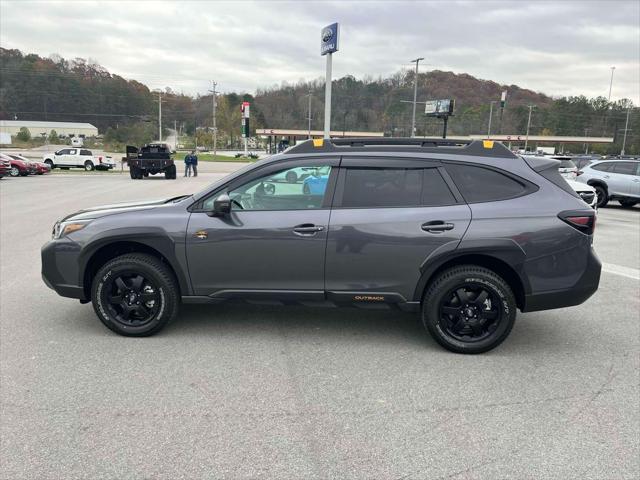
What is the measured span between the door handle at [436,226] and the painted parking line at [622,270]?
4.36 metres

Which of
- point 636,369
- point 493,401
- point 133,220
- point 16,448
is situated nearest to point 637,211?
point 636,369

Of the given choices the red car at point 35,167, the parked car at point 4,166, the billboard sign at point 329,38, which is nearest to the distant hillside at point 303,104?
the red car at point 35,167

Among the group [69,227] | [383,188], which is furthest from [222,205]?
[69,227]

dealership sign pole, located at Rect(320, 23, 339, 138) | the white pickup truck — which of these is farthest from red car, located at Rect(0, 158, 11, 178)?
dealership sign pole, located at Rect(320, 23, 339, 138)

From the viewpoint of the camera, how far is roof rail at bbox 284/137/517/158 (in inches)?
168

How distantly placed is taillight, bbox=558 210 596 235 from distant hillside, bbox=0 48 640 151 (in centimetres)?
10090

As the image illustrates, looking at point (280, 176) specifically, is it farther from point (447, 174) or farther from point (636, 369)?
point (636, 369)

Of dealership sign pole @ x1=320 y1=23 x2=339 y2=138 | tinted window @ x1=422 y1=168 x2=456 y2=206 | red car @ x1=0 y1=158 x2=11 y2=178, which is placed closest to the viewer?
tinted window @ x1=422 y1=168 x2=456 y2=206

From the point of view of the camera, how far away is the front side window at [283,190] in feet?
13.9

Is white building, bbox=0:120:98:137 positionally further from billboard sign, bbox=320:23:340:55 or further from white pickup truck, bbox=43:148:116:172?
billboard sign, bbox=320:23:340:55

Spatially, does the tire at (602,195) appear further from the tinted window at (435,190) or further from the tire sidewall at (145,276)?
the tire sidewall at (145,276)

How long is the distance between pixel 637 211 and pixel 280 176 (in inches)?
610

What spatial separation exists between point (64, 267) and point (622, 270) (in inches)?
290

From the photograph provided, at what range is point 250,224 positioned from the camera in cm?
414
